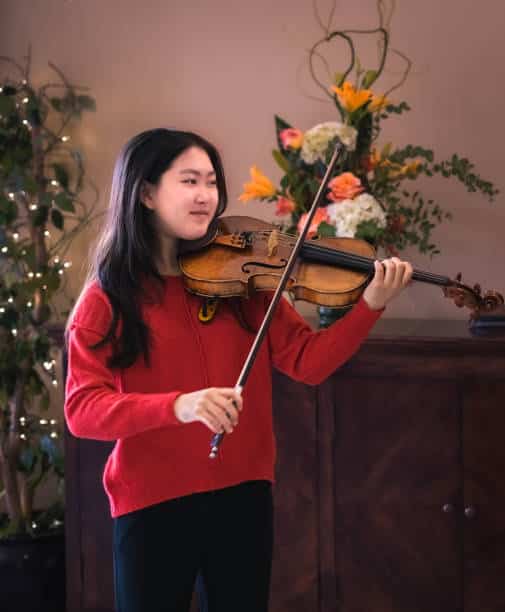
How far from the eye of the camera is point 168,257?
159 cm

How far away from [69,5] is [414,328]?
140 centimetres

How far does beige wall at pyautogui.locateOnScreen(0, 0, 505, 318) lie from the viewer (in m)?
2.37

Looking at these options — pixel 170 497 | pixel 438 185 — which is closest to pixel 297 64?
pixel 438 185

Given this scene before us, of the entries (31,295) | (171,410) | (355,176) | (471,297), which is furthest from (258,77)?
(171,410)

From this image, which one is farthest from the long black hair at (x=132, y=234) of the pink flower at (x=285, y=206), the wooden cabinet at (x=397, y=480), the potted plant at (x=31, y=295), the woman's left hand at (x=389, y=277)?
the potted plant at (x=31, y=295)

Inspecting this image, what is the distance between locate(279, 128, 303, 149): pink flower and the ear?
0.68 m

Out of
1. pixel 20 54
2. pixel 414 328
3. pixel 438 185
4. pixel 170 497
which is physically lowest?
pixel 170 497

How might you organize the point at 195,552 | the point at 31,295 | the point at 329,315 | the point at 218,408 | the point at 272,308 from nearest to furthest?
the point at 218,408, the point at 272,308, the point at 195,552, the point at 329,315, the point at 31,295

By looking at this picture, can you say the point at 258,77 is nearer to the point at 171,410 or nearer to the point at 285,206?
the point at 285,206

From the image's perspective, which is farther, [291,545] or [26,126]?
[26,126]

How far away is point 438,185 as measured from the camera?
242 cm

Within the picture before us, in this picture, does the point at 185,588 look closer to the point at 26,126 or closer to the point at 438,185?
the point at 438,185

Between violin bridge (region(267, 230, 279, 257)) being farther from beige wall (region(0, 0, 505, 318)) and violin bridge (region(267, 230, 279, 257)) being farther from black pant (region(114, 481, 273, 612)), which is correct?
beige wall (region(0, 0, 505, 318))

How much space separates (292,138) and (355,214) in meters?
0.26
